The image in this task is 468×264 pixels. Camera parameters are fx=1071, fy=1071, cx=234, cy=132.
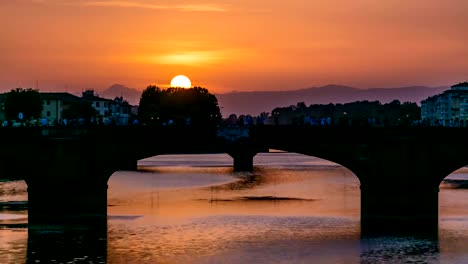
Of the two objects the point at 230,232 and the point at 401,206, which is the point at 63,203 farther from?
the point at 401,206

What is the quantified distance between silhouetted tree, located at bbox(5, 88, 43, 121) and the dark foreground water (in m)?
70.1

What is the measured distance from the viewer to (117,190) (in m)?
103

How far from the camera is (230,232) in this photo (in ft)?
221

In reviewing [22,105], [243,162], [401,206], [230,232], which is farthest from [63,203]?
[22,105]

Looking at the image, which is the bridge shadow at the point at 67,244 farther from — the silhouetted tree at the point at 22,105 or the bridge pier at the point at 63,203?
the silhouetted tree at the point at 22,105

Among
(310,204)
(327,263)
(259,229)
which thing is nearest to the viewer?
(327,263)

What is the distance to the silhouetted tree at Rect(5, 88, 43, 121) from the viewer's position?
172 meters

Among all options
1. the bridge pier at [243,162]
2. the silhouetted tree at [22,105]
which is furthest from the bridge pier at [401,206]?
the silhouetted tree at [22,105]

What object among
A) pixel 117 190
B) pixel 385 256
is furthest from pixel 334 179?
pixel 385 256

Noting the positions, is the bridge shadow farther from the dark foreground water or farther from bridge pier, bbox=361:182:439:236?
bridge pier, bbox=361:182:439:236

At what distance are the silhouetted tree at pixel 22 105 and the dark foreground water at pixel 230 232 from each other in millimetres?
70137

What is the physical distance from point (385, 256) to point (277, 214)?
21.3 metres

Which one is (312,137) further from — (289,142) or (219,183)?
(219,183)

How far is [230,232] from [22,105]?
111 metres
